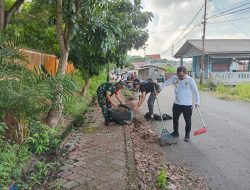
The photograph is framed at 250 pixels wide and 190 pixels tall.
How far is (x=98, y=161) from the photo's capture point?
16.6 ft

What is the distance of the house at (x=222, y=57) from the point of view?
1073 inches

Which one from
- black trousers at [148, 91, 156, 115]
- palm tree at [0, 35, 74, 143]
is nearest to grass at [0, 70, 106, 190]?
palm tree at [0, 35, 74, 143]

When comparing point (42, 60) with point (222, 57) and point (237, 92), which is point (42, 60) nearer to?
point (237, 92)

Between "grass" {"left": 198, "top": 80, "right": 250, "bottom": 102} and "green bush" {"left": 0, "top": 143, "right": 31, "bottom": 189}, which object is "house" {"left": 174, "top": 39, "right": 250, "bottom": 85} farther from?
"green bush" {"left": 0, "top": 143, "right": 31, "bottom": 189}

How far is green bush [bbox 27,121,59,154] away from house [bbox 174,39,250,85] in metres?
23.7

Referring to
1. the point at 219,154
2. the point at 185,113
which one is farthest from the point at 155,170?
the point at 185,113

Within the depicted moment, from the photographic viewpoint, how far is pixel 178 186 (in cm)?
448

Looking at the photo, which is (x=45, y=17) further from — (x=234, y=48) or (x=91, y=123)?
(x=234, y=48)

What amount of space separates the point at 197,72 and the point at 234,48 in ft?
21.3

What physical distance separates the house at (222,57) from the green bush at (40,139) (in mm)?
23661

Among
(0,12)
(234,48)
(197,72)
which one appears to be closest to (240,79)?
(234,48)

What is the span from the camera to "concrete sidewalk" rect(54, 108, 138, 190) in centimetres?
410

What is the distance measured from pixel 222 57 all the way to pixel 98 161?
27961 mm

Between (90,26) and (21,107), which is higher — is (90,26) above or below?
above
